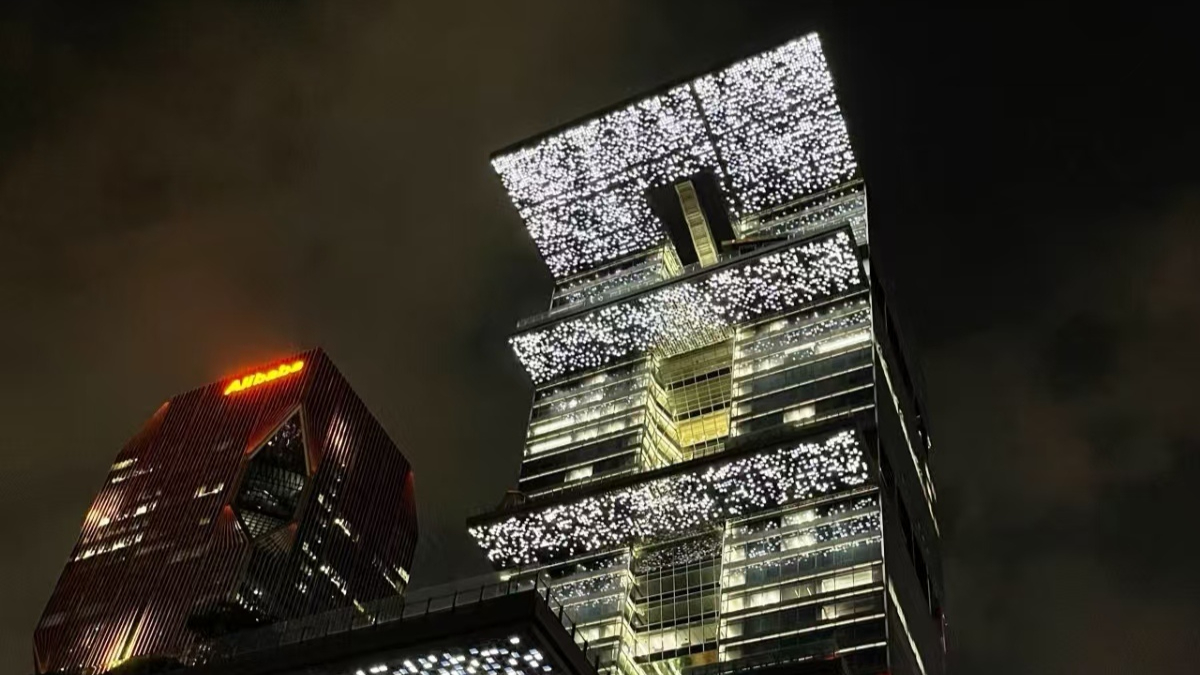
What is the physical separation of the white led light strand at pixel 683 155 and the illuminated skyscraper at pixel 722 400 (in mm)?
145

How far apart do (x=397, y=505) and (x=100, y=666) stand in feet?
146

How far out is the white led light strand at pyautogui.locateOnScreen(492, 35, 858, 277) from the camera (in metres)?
83.2

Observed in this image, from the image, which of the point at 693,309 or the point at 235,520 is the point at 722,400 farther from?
the point at 235,520

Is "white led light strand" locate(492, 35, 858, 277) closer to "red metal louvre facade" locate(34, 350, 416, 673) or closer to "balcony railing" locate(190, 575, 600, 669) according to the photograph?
"balcony railing" locate(190, 575, 600, 669)

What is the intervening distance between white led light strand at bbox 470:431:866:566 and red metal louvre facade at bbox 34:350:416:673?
64.5 m

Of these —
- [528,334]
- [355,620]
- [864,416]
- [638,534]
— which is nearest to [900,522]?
[864,416]

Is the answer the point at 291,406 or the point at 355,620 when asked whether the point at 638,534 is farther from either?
the point at 291,406

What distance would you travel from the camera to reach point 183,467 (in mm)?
149250

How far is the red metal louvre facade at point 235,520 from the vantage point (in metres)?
135

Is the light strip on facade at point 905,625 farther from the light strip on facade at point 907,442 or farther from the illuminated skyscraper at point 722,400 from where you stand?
the light strip on facade at point 907,442

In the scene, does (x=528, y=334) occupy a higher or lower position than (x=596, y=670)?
higher

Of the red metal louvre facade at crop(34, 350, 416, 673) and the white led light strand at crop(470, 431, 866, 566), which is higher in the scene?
the red metal louvre facade at crop(34, 350, 416, 673)

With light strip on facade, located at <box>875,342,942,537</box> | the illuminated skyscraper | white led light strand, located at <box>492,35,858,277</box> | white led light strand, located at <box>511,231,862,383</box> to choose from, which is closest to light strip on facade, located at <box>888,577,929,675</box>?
the illuminated skyscraper

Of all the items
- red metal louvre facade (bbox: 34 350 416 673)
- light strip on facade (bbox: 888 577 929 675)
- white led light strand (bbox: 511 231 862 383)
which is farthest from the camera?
red metal louvre facade (bbox: 34 350 416 673)
